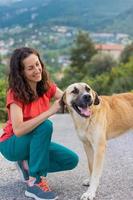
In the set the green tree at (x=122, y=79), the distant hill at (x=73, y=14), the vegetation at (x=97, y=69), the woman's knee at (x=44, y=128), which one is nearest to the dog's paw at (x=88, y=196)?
the woman's knee at (x=44, y=128)

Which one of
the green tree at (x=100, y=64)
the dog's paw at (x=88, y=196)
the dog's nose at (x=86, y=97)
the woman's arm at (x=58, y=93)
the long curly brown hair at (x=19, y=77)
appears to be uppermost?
the long curly brown hair at (x=19, y=77)

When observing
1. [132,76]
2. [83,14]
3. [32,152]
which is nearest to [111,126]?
[32,152]

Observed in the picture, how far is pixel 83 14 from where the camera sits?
532 ft

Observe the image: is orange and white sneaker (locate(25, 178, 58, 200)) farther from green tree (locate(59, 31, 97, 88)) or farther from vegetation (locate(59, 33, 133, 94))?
green tree (locate(59, 31, 97, 88))

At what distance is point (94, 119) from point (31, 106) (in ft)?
2.14

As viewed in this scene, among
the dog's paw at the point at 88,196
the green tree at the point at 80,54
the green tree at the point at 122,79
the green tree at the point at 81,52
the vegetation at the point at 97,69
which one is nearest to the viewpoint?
the dog's paw at the point at 88,196

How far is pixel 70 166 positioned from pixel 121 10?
165615mm

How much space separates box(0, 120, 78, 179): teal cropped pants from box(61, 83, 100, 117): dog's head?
29 centimetres

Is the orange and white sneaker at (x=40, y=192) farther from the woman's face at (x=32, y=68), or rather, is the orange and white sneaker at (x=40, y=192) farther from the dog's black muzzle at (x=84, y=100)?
the woman's face at (x=32, y=68)

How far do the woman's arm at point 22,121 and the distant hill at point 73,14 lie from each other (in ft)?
458

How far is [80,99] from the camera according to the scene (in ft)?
16.8

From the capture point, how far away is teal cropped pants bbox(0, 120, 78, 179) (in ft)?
17.1

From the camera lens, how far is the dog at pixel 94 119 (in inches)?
205

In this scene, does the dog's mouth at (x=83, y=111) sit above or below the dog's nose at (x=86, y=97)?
below
